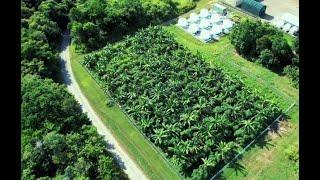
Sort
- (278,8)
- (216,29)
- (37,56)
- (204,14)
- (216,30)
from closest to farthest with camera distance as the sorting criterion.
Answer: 1. (37,56)
2. (216,30)
3. (216,29)
4. (204,14)
5. (278,8)

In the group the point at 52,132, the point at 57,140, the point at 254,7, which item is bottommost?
the point at 254,7

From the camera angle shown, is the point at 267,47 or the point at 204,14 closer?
the point at 267,47

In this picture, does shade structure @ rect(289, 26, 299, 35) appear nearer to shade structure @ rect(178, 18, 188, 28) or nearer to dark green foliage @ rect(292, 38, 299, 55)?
dark green foliage @ rect(292, 38, 299, 55)

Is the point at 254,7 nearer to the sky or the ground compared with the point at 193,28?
nearer to the sky

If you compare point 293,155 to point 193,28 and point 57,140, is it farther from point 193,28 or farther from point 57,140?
point 193,28

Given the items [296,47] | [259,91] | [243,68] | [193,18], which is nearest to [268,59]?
[243,68]

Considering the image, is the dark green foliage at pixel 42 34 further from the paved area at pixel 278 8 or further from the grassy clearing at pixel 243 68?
the paved area at pixel 278 8
